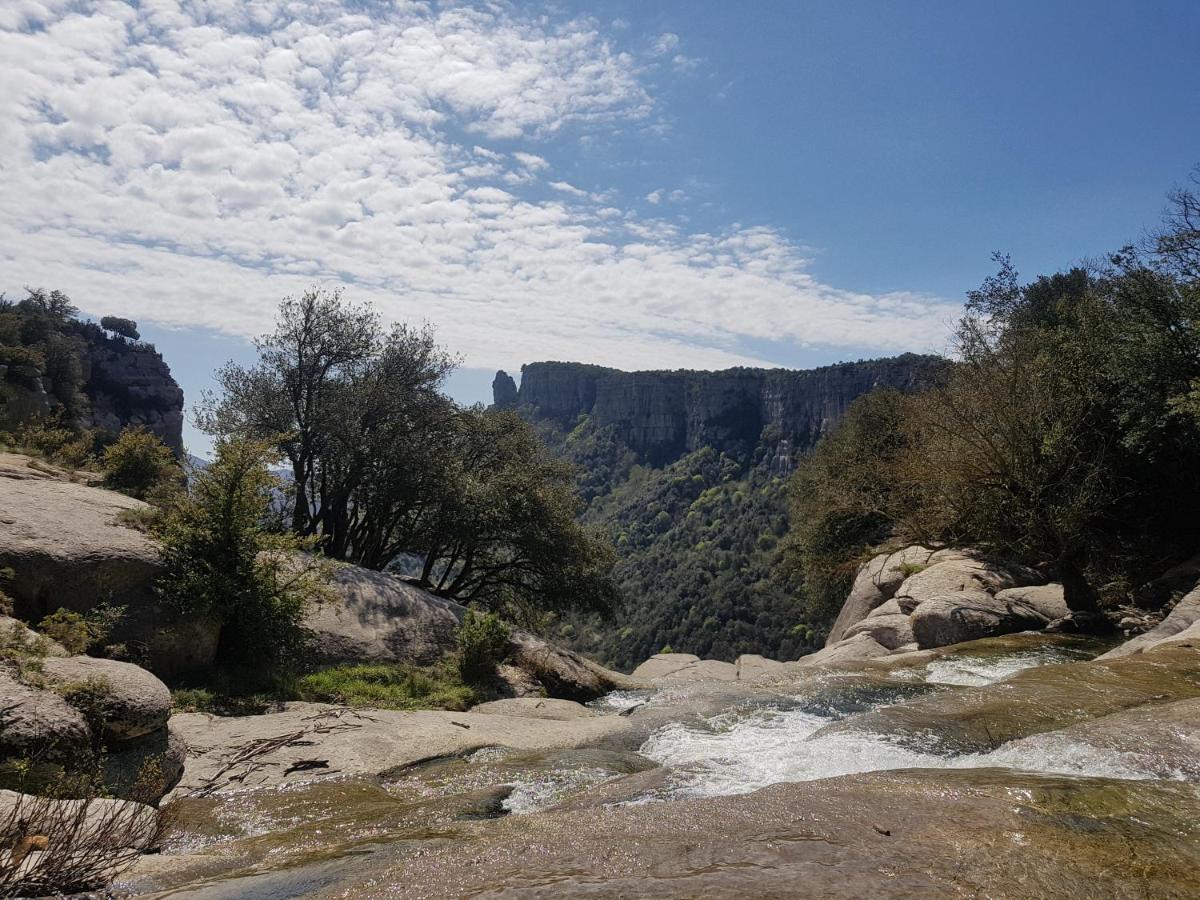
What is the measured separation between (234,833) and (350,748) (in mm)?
2688

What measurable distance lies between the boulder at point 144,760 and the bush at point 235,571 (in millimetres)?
4498

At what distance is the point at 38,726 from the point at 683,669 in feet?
70.1

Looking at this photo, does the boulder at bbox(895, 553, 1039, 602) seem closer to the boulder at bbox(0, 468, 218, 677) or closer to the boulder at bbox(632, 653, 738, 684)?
the boulder at bbox(632, 653, 738, 684)

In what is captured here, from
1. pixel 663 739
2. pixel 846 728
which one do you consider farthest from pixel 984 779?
pixel 663 739

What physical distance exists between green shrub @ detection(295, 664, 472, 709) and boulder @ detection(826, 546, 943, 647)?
1763 cm

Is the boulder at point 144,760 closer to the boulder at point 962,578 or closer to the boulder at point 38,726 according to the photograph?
the boulder at point 38,726

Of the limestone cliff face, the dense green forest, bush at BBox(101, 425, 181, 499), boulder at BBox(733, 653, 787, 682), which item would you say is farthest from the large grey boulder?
the limestone cliff face

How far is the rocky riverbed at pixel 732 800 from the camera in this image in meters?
4.24

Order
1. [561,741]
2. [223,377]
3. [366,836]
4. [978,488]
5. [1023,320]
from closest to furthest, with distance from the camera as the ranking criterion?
[366,836] < [561,741] < [978,488] < [223,377] < [1023,320]

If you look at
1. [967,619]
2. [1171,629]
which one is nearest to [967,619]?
[967,619]

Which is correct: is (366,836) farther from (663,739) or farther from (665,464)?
(665,464)

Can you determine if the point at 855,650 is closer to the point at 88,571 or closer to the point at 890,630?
the point at 890,630

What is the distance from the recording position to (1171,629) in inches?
578

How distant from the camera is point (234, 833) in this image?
21.8 ft
